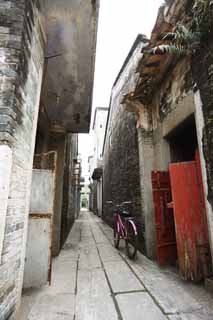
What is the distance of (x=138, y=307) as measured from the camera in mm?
1708

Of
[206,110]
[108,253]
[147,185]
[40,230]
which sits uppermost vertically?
[206,110]

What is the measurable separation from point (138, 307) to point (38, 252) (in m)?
1.34

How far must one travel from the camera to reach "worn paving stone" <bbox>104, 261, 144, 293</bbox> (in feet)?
6.96

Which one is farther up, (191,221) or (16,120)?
(16,120)

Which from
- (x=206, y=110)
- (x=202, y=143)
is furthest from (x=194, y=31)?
(x=202, y=143)

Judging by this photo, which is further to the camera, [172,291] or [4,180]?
[172,291]

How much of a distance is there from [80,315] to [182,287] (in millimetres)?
1279

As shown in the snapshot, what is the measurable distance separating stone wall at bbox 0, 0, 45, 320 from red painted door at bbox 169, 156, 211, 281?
2.02m

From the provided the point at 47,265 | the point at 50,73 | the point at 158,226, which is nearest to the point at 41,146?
the point at 50,73

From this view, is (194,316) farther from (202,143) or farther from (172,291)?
(202,143)

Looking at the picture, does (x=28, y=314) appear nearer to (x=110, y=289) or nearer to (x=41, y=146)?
(x=110, y=289)

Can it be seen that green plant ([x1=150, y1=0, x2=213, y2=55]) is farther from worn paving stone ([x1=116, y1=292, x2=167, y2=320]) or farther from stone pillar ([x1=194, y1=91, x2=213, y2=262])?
worn paving stone ([x1=116, y1=292, x2=167, y2=320])

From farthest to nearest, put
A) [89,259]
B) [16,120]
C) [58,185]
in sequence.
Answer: [58,185], [89,259], [16,120]

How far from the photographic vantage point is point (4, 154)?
1.30 m
